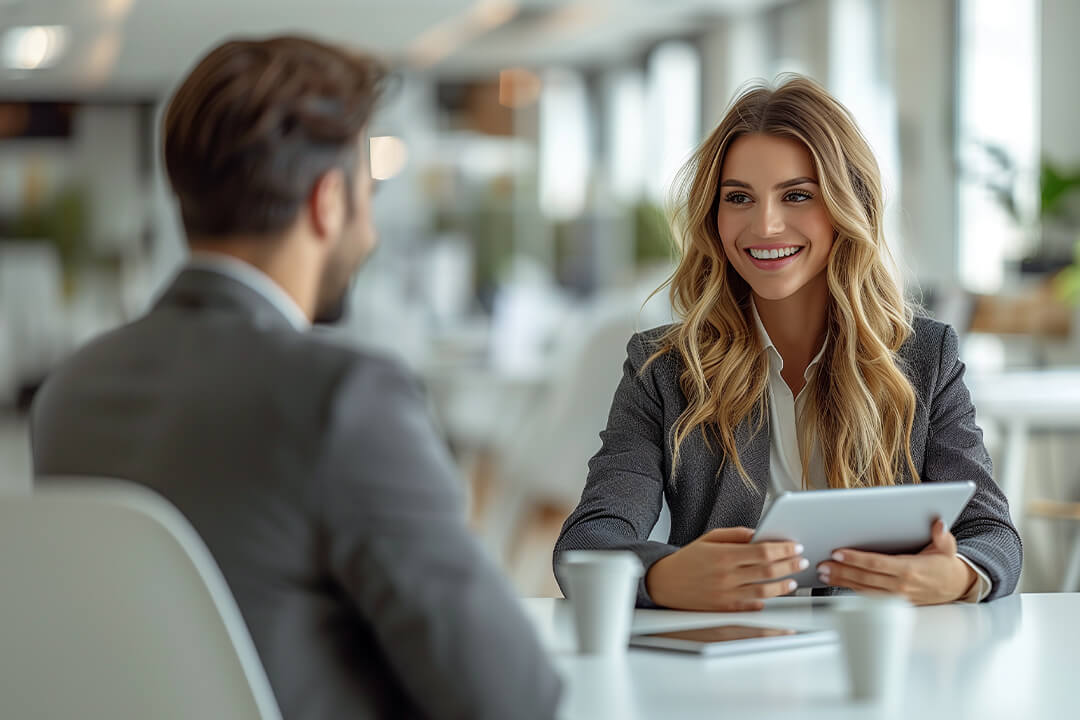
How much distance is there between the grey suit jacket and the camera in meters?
0.83

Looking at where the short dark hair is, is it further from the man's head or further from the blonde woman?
→ the blonde woman

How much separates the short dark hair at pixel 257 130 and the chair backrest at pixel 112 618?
260 millimetres

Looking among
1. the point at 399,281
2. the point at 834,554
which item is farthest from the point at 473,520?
the point at 834,554

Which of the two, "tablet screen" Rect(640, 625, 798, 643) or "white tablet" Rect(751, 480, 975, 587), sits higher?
"white tablet" Rect(751, 480, 975, 587)

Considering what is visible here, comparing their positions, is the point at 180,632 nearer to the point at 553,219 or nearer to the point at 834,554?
the point at 834,554

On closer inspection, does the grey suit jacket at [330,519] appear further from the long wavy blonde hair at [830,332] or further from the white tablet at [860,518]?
the long wavy blonde hair at [830,332]

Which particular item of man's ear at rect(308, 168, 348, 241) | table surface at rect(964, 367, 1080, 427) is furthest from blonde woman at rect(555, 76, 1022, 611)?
table surface at rect(964, 367, 1080, 427)

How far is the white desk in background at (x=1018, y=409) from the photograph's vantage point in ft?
10.1

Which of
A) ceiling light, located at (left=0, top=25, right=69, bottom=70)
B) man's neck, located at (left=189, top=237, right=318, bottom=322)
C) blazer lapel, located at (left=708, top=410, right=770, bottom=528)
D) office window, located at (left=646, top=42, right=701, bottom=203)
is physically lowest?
blazer lapel, located at (left=708, top=410, right=770, bottom=528)

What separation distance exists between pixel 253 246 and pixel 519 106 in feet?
40.2

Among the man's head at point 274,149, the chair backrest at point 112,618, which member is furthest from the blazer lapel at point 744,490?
the chair backrest at point 112,618

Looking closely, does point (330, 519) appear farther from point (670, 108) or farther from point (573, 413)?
point (670, 108)

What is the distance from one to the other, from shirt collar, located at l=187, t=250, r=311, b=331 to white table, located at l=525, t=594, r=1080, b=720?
34 centimetres

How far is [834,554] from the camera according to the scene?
1.34 m
